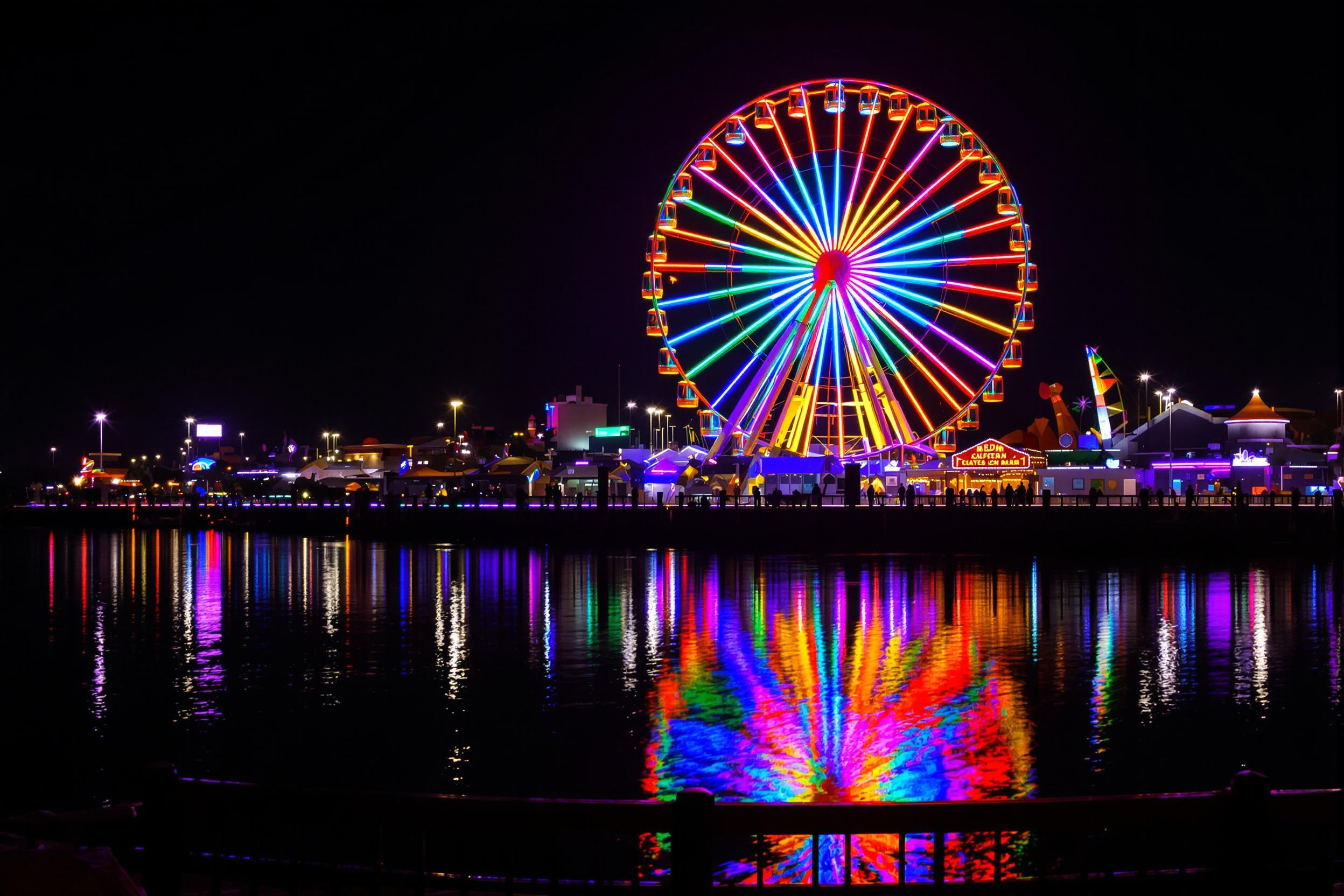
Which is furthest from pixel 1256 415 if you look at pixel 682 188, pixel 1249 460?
pixel 682 188

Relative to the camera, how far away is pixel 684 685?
17.8m

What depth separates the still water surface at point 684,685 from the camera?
1292 centimetres

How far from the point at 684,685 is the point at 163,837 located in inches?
487

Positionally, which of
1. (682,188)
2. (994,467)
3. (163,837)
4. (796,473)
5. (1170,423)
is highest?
(682,188)

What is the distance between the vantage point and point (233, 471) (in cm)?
12431

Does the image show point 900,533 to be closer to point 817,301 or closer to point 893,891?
point 817,301

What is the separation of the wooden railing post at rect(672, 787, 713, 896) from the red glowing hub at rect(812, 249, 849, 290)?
4124 centimetres

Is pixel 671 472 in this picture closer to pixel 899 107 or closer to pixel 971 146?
pixel 899 107

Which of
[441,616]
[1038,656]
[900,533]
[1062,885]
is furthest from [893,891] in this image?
→ [900,533]

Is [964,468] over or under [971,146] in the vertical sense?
under

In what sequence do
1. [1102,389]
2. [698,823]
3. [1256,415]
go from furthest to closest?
[1102,389], [1256,415], [698,823]

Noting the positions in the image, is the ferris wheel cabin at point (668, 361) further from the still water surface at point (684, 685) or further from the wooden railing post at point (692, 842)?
the wooden railing post at point (692, 842)

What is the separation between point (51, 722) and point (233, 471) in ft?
376

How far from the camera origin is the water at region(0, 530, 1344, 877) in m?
12.9
